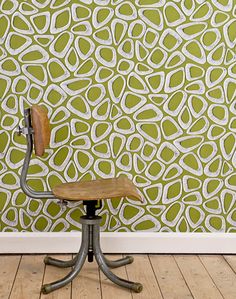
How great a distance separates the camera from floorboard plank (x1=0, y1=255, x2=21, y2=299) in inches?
111

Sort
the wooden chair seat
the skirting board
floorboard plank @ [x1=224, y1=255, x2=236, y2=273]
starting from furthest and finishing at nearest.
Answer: the skirting board → floorboard plank @ [x1=224, y1=255, x2=236, y2=273] → the wooden chair seat

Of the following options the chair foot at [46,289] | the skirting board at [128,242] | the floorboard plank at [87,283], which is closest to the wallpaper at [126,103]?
the skirting board at [128,242]

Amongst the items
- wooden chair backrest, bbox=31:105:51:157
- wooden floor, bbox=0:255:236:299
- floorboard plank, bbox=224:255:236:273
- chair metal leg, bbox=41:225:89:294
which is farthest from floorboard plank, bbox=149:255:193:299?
wooden chair backrest, bbox=31:105:51:157

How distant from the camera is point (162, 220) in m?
3.39

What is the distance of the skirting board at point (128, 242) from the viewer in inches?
132

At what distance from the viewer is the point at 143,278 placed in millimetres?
3014

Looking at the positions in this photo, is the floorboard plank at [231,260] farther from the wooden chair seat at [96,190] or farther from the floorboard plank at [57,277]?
the floorboard plank at [57,277]

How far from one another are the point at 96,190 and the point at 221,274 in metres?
0.82

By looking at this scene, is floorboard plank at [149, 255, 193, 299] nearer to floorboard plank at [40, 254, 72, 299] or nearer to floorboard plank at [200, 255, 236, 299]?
floorboard plank at [200, 255, 236, 299]

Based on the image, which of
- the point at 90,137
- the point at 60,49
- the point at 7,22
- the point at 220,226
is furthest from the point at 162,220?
the point at 7,22

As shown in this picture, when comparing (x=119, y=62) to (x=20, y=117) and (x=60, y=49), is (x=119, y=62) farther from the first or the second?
(x=20, y=117)

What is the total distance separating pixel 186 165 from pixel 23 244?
1.02 m

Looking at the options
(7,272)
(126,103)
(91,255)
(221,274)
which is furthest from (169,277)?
(126,103)

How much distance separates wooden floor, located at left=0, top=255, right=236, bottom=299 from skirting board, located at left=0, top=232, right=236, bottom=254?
4 centimetres
